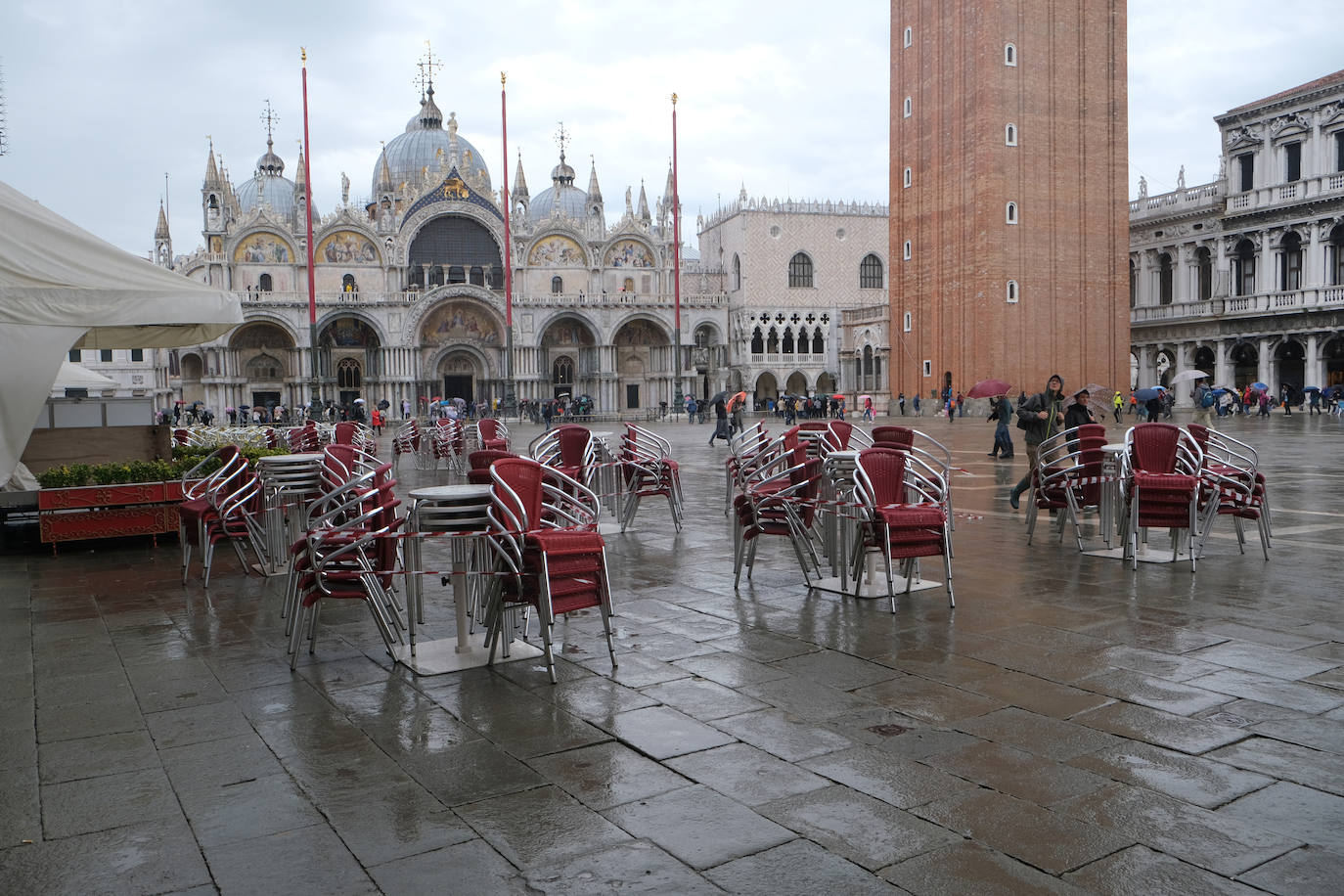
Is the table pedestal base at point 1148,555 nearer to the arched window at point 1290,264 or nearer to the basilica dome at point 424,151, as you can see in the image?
the arched window at point 1290,264

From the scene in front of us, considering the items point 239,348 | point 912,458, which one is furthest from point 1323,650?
point 239,348

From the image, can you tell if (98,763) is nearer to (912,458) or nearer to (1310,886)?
(1310,886)

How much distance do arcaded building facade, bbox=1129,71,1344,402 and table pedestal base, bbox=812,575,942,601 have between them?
35.7m

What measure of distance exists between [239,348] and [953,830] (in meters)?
45.1

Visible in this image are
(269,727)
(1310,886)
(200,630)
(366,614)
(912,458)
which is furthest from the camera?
(912,458)

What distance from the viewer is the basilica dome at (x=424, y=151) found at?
4831 centimetres

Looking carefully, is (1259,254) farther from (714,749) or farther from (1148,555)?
(714,749)

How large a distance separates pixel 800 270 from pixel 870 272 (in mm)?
3988

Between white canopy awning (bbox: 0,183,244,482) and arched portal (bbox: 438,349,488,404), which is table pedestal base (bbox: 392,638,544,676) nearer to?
white canopy awning (bbox: 0,183,244,482)

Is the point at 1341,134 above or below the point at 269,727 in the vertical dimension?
above

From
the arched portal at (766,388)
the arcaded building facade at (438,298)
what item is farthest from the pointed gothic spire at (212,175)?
the arched portal at (766,388)

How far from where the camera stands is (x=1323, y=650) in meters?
4.76

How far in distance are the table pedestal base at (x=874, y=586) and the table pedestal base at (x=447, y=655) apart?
2041mm

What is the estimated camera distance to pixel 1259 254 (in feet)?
125
